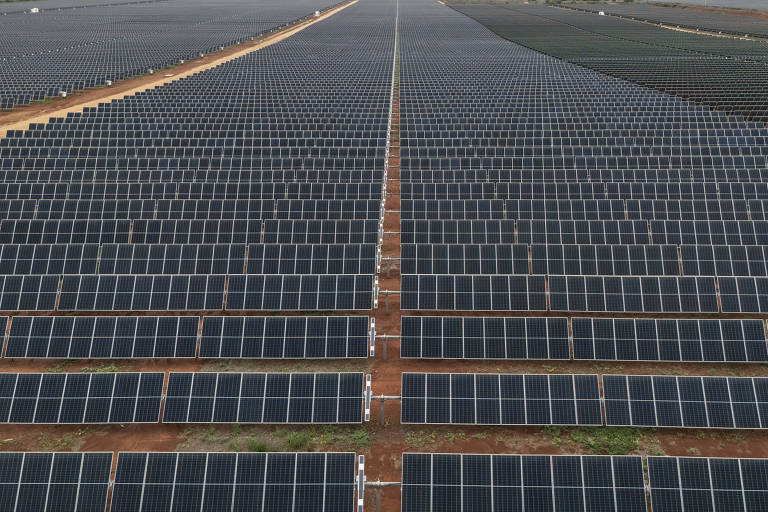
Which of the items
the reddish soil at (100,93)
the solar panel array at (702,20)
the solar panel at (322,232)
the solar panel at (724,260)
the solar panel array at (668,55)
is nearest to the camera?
the solar panel at (724,260)

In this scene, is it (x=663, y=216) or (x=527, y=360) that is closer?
(x=527, y=360)

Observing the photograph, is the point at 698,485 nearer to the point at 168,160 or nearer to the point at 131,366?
the point at 131,366

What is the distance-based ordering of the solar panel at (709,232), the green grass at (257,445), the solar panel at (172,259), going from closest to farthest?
the green grass at (257,445) → the solar panel at (172,259) → the solar panel at (709,232)

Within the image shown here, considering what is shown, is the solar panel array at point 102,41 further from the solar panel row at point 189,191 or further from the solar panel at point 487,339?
the solar panel at point 487,339

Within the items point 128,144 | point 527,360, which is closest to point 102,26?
point 128,144

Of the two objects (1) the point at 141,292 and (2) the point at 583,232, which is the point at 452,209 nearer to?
(2) the point at 583,232

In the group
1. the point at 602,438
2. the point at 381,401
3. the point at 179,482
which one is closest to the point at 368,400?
the point at 381,401

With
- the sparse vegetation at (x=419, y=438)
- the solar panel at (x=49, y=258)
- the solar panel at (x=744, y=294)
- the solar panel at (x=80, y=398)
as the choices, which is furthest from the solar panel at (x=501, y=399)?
the solar panel at (x=49, y=258)
